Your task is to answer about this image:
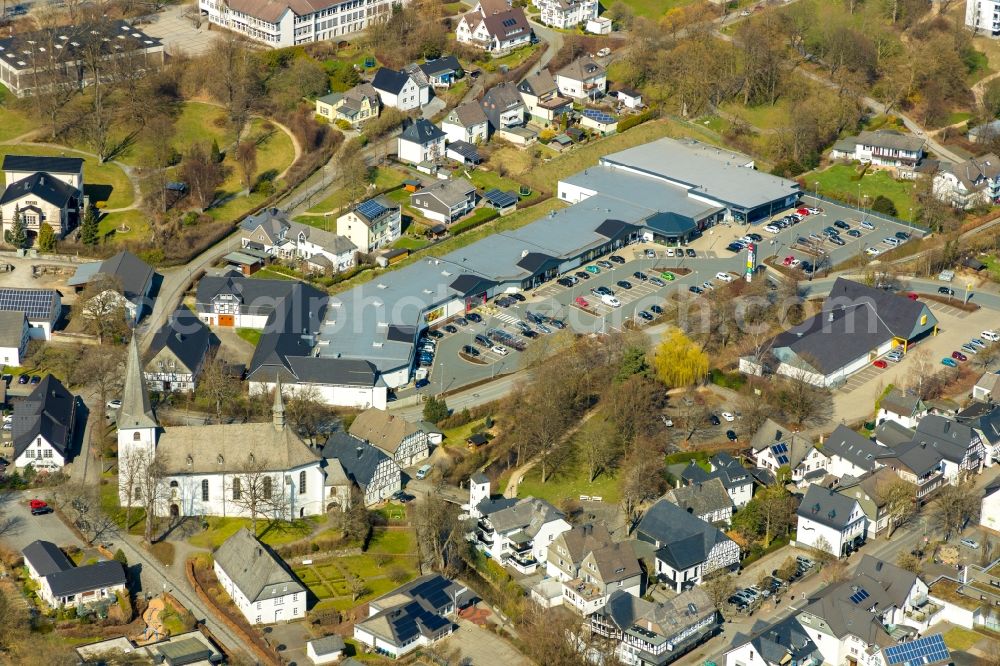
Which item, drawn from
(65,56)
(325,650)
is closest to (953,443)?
(325,650)

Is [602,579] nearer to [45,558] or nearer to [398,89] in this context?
[45,558]

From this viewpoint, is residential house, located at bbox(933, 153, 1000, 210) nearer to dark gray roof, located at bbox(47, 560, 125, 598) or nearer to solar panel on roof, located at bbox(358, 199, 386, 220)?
solar panel on roof, located at bbox(358, 199, 386, 220)

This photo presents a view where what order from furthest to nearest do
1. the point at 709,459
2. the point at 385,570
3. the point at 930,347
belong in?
1. the point at 930,347
2. the point at 709,459
3. the point at 385,570

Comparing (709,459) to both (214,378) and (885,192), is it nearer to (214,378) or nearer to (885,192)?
(214,378)

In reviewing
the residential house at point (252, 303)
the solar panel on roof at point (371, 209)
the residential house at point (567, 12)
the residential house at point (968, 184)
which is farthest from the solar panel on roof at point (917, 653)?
the residential house at point (567, 12)

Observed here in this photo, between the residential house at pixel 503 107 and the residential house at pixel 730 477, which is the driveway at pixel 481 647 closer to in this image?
the residential house at pixel 730 477

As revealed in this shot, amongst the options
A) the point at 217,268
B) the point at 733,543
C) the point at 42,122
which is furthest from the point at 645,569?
the point at 42,122

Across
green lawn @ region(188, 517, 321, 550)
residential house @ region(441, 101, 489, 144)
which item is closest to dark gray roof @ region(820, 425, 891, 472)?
green lawn @ region(188, 517, 321, 550)
